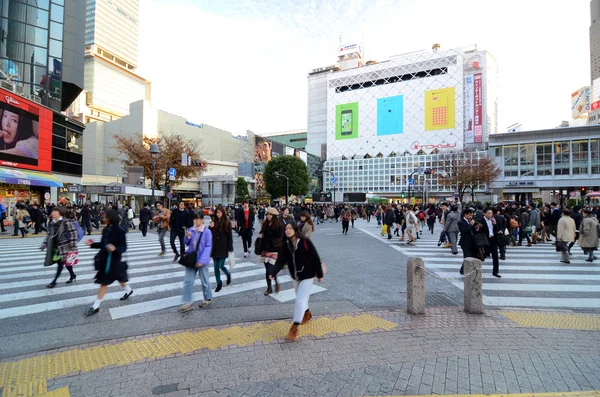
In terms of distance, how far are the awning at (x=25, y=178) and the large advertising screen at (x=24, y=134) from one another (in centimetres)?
59

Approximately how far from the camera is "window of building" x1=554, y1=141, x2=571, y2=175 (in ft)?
147

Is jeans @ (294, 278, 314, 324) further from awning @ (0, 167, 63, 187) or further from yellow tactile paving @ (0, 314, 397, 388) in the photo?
awning @ (0, 167, 63, 187)

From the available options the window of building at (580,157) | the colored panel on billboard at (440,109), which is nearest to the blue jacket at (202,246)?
the window of building at (580,157)

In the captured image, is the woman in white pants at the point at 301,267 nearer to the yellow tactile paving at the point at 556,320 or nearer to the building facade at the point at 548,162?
the yellow tactile paving at the point at 556,320

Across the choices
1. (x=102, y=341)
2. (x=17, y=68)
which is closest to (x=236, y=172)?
(x=17, y=68)

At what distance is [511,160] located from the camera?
157ft

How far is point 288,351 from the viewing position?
3754 millimetres

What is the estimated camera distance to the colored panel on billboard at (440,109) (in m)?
77.6

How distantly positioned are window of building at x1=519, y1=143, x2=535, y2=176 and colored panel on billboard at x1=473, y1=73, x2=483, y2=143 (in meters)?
27.4

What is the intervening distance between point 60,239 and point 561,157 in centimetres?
5749

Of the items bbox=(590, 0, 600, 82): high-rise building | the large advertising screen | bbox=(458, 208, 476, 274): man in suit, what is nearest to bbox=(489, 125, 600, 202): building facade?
bbox=(458, 208, 476, 274): man in suit

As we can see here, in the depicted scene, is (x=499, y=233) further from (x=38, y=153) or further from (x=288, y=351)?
(x=38, y=153)

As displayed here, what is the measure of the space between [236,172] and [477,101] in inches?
2361

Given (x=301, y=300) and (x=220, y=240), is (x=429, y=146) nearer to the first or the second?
(x=220, y=240)
